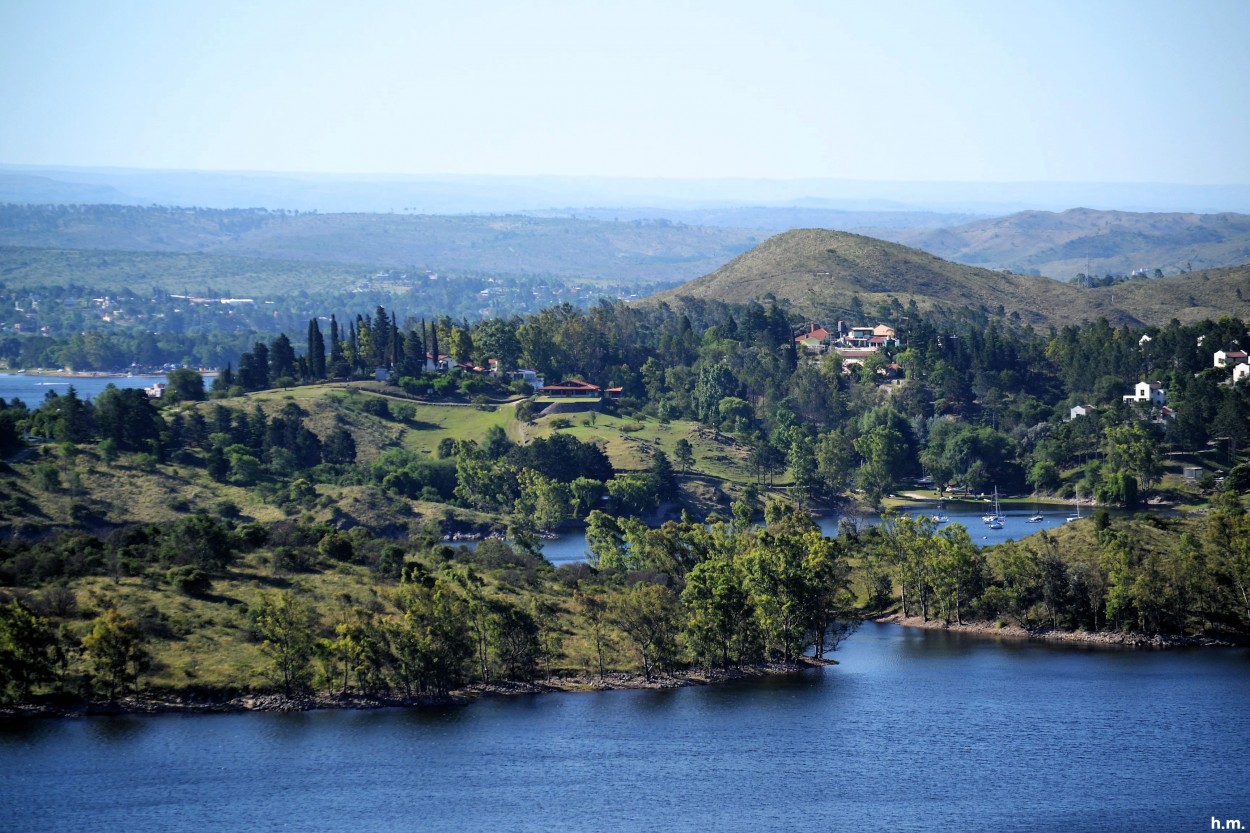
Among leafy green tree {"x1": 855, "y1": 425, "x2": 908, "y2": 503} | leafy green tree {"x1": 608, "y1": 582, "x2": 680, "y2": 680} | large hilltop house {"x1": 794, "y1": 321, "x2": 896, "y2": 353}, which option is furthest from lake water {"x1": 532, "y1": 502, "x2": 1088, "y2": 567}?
large hilltop house {"x1": 794, "y1": 321, "x2": 896, "y2": 353}

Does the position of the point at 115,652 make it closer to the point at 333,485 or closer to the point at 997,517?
the point at 333,485

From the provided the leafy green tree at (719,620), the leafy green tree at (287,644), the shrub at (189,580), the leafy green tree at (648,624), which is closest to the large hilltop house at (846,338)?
the leafy green tree at (719,620)

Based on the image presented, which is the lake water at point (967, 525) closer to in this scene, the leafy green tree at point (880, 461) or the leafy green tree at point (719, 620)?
the leafy green tree at point (880, 461)

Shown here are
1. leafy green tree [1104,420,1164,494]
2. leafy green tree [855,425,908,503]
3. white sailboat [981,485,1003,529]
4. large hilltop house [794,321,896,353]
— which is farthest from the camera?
large hilltop house [794,321,896,353]

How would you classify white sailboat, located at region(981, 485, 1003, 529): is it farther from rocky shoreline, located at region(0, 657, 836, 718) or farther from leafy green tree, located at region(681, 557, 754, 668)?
rocky shoreline, located at region(0, 657, 836, 718)

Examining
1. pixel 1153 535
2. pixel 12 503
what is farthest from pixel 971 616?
pixel 12 503

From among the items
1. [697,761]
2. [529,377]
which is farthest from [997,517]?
[697,761]

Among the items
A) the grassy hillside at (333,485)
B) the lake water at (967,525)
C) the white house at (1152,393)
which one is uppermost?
the white house at (1152,393)
